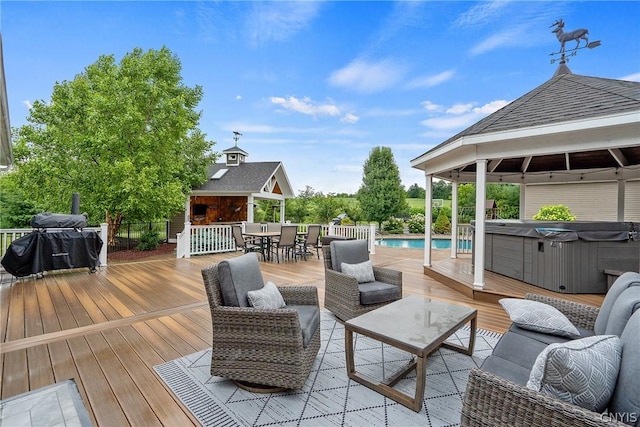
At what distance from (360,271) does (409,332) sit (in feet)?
5.64

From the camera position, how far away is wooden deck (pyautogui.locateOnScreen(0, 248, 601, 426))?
2.26 m

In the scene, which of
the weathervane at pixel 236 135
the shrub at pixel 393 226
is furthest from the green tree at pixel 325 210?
the weathervane at pixel 236 135

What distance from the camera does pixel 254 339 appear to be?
2.33m

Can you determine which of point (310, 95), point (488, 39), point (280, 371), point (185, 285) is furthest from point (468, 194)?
point (280, 371)

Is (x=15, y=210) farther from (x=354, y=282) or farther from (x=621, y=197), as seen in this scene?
(x=621, y=197)

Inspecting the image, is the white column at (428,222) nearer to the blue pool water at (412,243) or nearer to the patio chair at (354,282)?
the patio chair at (354,282)

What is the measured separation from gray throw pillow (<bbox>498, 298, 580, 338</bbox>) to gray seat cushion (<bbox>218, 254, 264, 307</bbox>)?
7.61 ft

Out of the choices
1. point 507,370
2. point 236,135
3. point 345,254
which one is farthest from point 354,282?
point 236,135

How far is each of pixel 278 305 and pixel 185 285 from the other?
3.65 metres

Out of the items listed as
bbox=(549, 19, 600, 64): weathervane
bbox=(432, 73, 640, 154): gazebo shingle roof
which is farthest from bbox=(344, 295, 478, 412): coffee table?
bbox=(549, 19, 600, 64): weathervane

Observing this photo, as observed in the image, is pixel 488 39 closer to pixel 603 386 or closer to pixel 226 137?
pixel 603 386

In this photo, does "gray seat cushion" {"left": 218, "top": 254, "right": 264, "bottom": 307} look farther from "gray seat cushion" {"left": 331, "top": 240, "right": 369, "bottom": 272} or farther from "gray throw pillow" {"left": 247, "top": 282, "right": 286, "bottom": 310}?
"gray seat cushion" {"left": 331, "top": 240, "right": 369, "bottom": 272}

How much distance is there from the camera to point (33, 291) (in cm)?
498

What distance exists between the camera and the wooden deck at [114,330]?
7.40 feet
